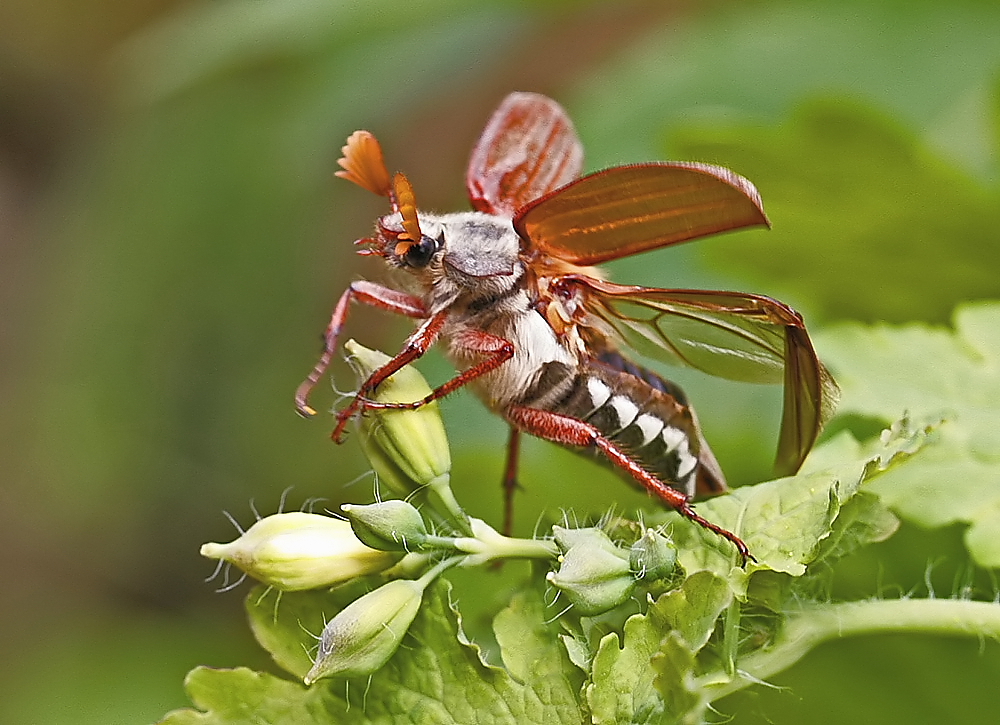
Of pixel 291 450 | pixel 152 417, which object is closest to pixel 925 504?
pixel 291 450

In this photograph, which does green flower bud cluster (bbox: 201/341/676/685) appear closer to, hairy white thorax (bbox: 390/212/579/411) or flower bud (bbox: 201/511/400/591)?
flower bud (bbox: 201/511/400/591)

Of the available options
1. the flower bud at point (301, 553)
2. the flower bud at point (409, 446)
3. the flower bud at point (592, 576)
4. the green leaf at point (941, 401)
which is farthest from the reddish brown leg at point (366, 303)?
the green leaf at point (941, 401)

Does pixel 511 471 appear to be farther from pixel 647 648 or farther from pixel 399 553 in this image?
pixel 647 648

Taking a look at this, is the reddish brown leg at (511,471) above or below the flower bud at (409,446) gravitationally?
below

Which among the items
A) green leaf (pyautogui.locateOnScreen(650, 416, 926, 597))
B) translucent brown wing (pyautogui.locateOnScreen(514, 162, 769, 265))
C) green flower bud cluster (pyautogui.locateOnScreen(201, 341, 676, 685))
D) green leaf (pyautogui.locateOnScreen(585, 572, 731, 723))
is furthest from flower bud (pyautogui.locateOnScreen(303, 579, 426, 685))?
translucent brown wing (pyautogui.locateOnScreen(514, 162, 769, 265))

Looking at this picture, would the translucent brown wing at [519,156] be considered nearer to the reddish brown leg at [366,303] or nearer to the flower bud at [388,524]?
the reddish brown leg at [366,303]

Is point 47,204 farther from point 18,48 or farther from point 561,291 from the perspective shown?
point 561,291
